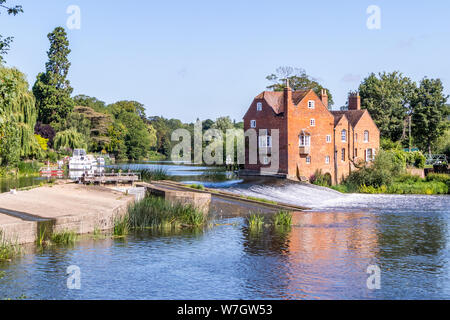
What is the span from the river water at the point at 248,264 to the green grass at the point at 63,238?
52 centimetres

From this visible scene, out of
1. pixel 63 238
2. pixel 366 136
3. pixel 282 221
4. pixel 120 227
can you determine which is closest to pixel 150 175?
pixel 282 221

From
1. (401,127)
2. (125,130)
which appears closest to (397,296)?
(401,127)

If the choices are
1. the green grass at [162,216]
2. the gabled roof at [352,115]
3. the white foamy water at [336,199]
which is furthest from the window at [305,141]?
the green grass at [162,216]

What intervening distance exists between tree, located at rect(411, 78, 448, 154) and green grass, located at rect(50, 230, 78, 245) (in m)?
65.9

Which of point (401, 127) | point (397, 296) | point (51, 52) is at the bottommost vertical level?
point (397, 296)

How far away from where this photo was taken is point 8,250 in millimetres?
17906

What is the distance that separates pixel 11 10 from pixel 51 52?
272 feet

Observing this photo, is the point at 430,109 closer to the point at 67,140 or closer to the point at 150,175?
the point at 150,175

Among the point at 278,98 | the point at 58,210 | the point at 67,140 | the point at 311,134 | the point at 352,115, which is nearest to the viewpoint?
the point at 58,210

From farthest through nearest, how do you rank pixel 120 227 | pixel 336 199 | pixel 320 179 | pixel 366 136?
pixel 366 136
pixel 320 179
pixel 336 199
pixel 120 227

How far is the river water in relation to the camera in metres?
15.4

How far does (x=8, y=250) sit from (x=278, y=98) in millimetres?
46029

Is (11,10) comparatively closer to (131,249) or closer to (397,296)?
(131,249)

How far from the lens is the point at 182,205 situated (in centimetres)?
2844
